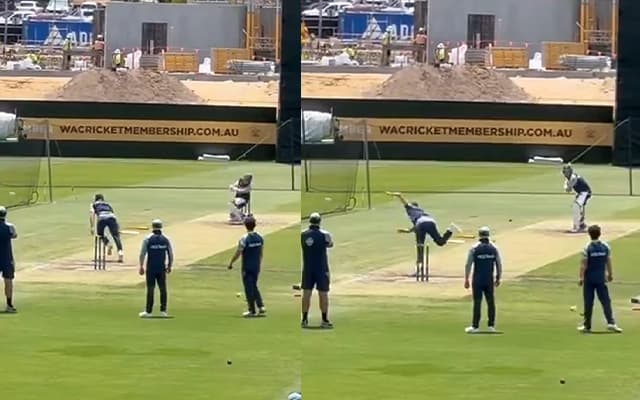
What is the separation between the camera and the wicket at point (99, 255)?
1319cm

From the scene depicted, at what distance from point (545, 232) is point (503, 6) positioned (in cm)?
602

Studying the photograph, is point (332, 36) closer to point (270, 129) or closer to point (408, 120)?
point (270, 129)

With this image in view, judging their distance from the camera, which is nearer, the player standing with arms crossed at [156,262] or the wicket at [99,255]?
the player standing with arms crossed at [156,262]

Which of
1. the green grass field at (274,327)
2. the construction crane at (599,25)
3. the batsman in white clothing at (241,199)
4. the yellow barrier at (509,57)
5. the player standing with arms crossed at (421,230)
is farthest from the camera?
the yellow barrier at (509,57)

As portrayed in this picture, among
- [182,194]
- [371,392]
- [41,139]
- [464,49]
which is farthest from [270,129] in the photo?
[464,49]

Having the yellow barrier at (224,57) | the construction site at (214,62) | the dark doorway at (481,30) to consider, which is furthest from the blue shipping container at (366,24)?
the dark doorway at (481,30)

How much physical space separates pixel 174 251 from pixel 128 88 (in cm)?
123

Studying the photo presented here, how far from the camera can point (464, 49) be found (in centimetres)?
2175

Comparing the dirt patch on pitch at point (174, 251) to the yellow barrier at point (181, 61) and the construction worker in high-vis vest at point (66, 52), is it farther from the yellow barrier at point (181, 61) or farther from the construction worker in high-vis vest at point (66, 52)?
the construction worker in high-vis vest at point (66, 52)

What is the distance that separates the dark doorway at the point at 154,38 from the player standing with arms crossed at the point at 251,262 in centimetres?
267

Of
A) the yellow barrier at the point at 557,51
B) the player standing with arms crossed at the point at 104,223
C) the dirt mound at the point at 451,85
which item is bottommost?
the player standing with arms crossed at the point at 104,223

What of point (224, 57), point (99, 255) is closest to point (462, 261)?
point (224, 57)

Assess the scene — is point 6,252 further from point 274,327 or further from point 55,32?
point 274,327

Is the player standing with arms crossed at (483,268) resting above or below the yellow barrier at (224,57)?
below
